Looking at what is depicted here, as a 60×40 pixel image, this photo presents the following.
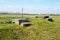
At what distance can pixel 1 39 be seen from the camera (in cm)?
1384

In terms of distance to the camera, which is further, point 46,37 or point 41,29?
point 41,29

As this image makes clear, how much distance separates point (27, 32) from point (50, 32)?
7.41 ft

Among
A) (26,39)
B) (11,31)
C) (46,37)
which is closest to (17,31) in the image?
(11,31)

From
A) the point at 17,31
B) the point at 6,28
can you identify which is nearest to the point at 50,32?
the point at 17,31

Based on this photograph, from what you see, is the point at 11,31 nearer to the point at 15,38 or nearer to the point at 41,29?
the point at 15,38

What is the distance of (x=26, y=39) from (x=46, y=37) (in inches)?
71.5

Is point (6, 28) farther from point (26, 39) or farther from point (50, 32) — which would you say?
point (50, 32)

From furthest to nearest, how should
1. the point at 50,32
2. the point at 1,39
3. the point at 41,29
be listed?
the point at 41,29, the point at 50,32, the point at 1,39

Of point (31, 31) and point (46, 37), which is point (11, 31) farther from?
point (46, 37)

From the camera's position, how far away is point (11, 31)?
597 inches

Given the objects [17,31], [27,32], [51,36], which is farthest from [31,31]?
[51,36]

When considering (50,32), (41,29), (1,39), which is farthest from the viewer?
(41,29)

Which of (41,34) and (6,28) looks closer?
(41,34)

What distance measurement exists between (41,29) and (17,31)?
2524mm
